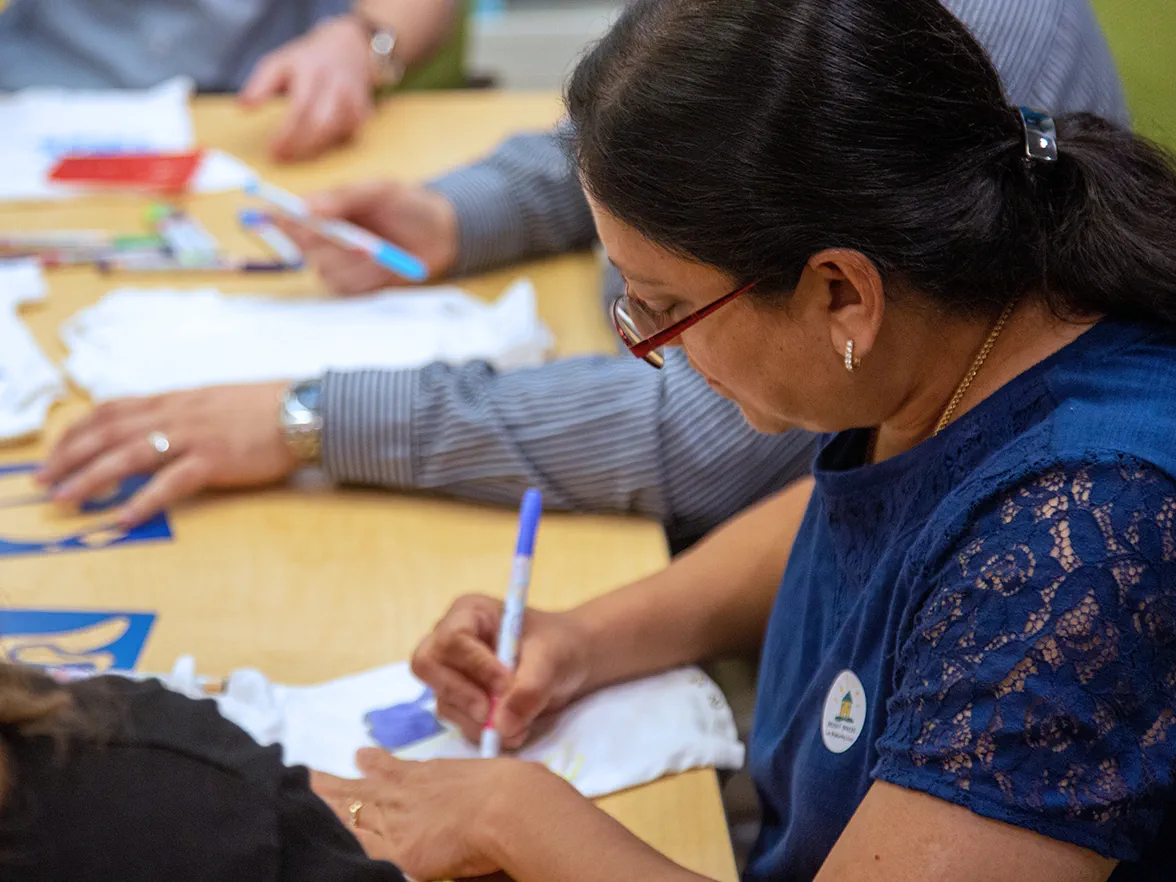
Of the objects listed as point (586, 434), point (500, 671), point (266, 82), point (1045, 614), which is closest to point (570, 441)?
point (586, 434)

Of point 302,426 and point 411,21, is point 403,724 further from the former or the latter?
point 411,21

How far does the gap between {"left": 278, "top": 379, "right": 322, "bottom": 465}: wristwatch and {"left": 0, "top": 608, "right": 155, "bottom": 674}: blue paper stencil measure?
24 cm

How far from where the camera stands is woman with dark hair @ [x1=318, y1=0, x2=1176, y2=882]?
0.69 metres

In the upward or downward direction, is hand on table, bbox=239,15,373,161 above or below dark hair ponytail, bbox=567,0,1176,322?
below

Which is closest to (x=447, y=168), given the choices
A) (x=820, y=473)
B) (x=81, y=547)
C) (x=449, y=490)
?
(x=449, y=490)

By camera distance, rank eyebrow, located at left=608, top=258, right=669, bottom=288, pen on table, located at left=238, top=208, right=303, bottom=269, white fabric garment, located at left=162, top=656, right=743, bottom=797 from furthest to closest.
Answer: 1. pen on table, located at left=238, top=208, right=303, bottom=269
2. white fabric garment, located at left=162, top=656, right=743, bottom=797
3. eyebrow, located at left=608, top=258, right=669, bottom=288

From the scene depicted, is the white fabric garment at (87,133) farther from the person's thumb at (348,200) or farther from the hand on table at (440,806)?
the hand on table at (440,806)

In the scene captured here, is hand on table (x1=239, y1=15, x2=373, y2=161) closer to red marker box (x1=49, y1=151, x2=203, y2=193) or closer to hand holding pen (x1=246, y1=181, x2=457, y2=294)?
red marker box (x1=49, y1=151, x2=203, y2=193)

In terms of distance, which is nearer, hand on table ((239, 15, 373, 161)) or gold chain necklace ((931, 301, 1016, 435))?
gold chain necklace ((931, 301, 1016, 435))

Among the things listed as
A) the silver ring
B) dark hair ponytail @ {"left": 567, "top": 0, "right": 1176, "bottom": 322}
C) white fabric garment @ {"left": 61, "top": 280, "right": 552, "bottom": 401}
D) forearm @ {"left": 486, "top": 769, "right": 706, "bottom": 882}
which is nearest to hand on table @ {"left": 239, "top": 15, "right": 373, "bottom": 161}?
white fabric garment @ {"left": 61, "top": 280, "right": 552, "bottom": 401}

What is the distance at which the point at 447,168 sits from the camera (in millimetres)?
1960

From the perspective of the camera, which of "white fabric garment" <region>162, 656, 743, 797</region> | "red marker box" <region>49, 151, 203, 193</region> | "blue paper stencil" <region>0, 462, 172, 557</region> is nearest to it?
"white fabric garment" <region>162, 656, 743, 797</region>

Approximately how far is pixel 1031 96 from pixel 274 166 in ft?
3.88

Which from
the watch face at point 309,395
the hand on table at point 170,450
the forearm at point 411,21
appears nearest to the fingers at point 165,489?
the hand on table at point 170,450
